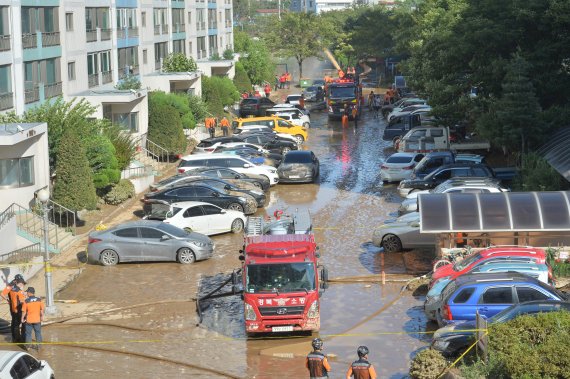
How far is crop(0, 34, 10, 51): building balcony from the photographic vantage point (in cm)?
4134

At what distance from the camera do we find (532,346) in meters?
16.7

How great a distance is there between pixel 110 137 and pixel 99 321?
18.7 metres

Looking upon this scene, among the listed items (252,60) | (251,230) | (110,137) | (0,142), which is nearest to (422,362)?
(251,230)

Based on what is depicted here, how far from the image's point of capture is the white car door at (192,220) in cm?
3581

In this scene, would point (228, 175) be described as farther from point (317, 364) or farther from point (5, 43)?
point (317, 364)

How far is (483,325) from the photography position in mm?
19531

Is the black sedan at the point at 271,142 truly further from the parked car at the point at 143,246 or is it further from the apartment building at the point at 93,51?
the parked car at the point at 143,246

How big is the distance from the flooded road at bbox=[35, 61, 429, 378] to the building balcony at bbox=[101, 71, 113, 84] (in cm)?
2184

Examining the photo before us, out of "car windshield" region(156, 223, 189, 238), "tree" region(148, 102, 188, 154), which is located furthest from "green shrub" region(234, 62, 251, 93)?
"car windshield" region(156, 223, 189, 238)

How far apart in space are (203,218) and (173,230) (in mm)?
3367

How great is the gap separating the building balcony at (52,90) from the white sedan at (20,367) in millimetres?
28872

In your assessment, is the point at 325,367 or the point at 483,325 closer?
the point at 325,367

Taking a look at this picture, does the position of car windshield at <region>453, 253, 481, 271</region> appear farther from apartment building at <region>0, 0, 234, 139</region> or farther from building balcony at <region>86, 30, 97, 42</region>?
building balcony at <region>86, 30, 97, 42</region>

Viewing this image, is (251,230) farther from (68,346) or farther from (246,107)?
(246,107)
